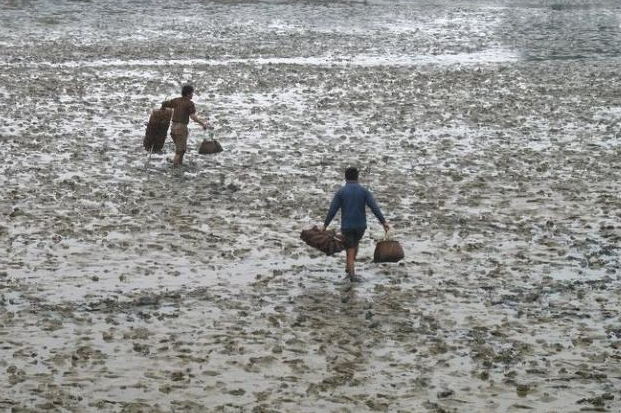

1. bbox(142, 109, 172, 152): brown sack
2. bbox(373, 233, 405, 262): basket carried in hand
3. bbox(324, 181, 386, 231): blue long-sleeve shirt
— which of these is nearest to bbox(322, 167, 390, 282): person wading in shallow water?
bbox(324, 181, 386, 231): blue long-sleeve shirt

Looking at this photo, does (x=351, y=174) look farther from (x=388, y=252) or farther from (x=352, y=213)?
(x=388, y=252)

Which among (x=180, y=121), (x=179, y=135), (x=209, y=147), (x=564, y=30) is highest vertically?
(x=564, y=30)

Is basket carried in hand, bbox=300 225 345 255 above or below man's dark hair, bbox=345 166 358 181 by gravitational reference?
below

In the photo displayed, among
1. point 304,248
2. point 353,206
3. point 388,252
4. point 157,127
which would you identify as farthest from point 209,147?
point 388,252

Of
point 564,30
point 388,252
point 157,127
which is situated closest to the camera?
point 388,252

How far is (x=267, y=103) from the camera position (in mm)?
30312

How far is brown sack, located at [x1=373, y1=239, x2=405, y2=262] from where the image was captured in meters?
14.2

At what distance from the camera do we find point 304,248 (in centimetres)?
1599

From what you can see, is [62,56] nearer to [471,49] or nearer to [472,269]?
[471,49]

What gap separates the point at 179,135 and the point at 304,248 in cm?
655

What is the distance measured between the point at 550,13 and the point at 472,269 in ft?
199

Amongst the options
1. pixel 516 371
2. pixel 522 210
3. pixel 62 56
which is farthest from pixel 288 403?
pixel 62 56

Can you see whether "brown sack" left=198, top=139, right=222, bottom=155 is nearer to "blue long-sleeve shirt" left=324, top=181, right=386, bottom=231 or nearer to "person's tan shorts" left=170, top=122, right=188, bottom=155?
"person's tan shorts" left=170, top=122, right=188, bottom=155

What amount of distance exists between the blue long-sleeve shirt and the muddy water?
3.10ft
